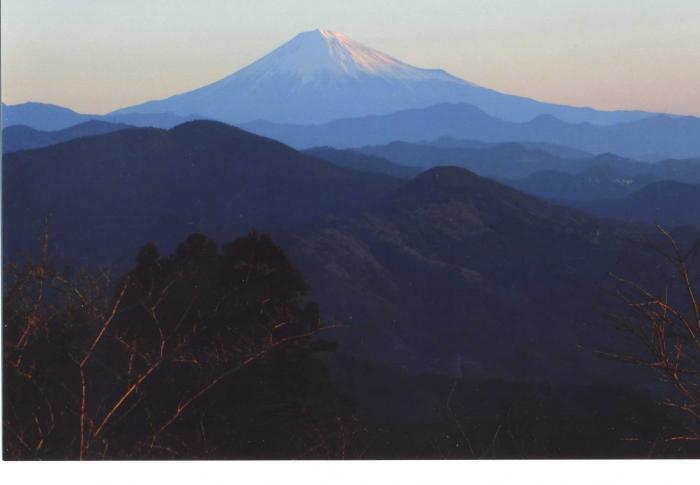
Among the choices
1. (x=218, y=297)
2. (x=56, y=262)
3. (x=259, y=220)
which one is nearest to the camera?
(x=218, y=297)

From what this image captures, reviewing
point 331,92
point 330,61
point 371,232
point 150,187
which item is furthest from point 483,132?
point 371,232

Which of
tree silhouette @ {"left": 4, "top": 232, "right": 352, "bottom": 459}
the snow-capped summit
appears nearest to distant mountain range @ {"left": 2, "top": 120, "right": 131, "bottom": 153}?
tree silhouette @ {"left": 4, "top": 232, "right": 352, "bottom": 459}

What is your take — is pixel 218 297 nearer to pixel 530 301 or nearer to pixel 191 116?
pixel 191 116

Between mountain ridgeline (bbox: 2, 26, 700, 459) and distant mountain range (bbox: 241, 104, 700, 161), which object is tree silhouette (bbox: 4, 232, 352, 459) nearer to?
mountain ridgeline (bbox: 2, 26, 700, 459)

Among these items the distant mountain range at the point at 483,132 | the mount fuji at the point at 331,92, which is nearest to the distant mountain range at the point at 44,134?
the mount fuji at the point at 331,92

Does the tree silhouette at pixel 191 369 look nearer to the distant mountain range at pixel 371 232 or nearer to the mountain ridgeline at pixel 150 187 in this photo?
the mountain ridgeline at pixel 150 187

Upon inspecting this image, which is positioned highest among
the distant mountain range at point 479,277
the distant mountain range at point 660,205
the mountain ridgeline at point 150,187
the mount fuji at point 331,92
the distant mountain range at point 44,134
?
the mount fuji at point 331,92

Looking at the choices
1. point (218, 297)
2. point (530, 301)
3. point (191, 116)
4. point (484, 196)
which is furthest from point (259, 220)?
point (530, 301)
